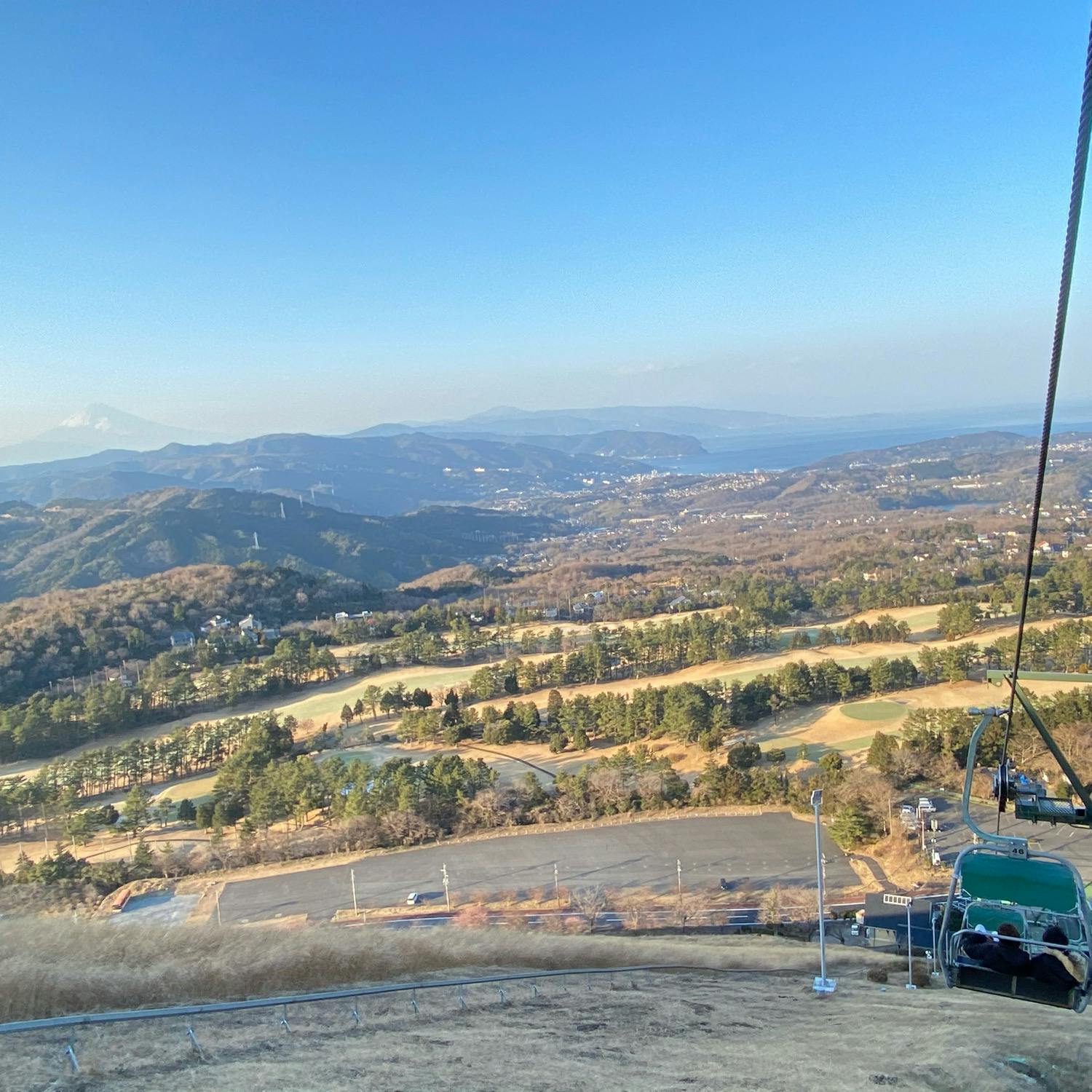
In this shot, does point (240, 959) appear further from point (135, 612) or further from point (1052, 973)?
point (135, 612)

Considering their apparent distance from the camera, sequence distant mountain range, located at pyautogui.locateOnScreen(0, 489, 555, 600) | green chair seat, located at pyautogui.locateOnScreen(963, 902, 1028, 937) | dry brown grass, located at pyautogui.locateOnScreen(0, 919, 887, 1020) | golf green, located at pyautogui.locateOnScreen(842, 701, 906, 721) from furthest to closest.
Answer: distant mountain range, located at pyautogui.locateOnScreen(0, 489, 555, 600) < golf green, located at pyautogui.locateOnScreen(842, 701, 906, 721) < dry brown grass, located at pyautogui.locateOnScreen(0, 919, 887, 1020) < green chair seat, located at pyautogui.locateOnScreen(963, 902, 1028, 937)

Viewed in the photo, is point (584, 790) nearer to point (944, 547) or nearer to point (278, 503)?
point (944, 547)

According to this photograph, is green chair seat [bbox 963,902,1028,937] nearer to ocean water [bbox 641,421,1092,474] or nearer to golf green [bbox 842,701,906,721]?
golf green [bbox 842,701,906,721]

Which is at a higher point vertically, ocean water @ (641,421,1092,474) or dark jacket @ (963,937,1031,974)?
ocean water @ (641,421,1092,474)

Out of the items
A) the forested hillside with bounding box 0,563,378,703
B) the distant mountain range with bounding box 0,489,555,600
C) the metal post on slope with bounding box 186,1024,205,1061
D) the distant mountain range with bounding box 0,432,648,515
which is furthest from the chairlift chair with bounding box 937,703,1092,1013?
the distant mountain range with bounding box 0,432,648,515

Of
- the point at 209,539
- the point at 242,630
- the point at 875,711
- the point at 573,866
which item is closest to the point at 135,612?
the point at 242,630
